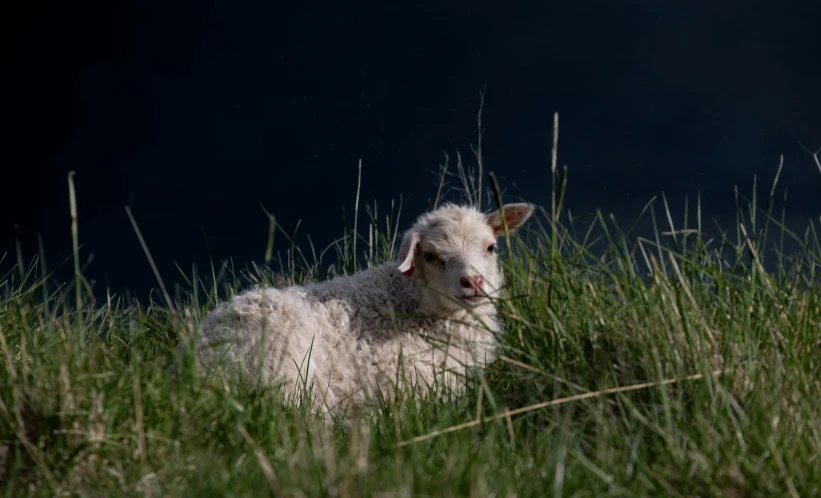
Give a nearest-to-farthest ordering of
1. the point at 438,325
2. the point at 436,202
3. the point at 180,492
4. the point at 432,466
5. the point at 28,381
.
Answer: the point at 180,492 → the point at 432,466 → the point at 28,381 → the point at 438,325 → the point at 436,202

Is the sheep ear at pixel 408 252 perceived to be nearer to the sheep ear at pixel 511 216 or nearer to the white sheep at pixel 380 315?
the white sheep at pixel 380 315

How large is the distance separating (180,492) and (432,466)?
822mm

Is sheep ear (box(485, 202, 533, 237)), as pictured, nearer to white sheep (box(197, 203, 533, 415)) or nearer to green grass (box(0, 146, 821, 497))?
white sheep (box(197, 203, 533, 415))

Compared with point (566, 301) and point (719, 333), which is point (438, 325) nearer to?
point (566, 301)

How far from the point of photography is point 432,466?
2.91 meters

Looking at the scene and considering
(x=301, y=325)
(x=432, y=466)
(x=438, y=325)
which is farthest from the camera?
(x=438, y=325)

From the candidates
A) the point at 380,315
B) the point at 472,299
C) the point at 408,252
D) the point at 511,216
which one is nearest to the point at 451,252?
the point at 408,252

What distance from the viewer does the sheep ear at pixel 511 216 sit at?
6098 mm

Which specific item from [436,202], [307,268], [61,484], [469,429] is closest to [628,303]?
[469,429]

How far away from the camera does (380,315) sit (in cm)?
584

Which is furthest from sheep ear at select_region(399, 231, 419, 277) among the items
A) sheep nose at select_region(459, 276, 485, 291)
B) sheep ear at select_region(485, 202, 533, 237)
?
sheep ear at select_region(485, 202, 533, 237)

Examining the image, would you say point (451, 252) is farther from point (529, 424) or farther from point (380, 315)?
point (529, 424)

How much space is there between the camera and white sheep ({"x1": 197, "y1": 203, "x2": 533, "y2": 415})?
5297mm

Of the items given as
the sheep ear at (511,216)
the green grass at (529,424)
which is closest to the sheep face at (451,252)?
the sheep ear at (511,216)
